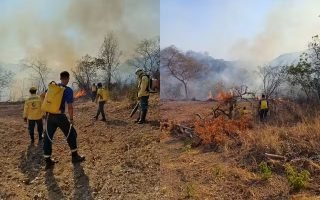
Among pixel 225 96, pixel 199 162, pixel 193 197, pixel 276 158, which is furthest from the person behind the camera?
pixel 225 96

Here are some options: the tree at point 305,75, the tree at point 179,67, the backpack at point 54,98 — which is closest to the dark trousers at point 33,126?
the backpack at point 54,98

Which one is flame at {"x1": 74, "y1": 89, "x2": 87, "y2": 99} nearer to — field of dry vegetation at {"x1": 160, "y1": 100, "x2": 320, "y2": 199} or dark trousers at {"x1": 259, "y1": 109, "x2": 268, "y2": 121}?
field of dry vegetation at {"x1": 160, "y1": 100, "x2": 320, "y2": 199}

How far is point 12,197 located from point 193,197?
2212mm

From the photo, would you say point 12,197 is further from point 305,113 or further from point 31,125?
point 305,113

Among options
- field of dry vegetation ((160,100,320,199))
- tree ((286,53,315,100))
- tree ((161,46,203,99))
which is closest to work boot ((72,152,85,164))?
field of dry vegetation ((160,100,320,199))

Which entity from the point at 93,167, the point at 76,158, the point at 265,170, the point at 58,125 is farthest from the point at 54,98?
the point at 265,170

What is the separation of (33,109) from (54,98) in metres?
2.25

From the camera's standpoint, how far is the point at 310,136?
7367 millimetres

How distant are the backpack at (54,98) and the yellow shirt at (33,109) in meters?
2.13

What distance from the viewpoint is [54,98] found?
5.27 meters

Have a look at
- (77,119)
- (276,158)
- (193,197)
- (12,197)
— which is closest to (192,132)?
(77,119)

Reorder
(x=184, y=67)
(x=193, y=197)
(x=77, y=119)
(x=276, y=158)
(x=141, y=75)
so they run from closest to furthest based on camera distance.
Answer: (x=193, y=197) < (x=276, y=158) < (x=141, y=75) < (x=77, y=119) < (x=184, y=67)

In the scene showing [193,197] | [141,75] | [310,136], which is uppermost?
[141,75]

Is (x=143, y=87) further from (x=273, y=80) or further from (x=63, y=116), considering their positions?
(x=273, y=80)
